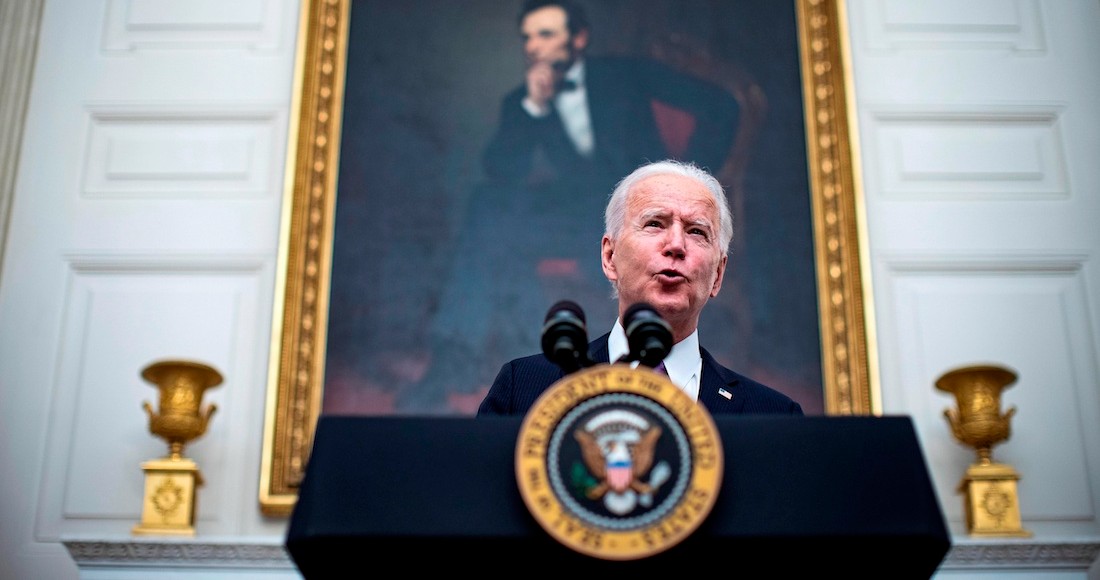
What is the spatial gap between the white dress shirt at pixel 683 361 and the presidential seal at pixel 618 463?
720 mm

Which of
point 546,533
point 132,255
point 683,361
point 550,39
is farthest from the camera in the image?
point 550,39

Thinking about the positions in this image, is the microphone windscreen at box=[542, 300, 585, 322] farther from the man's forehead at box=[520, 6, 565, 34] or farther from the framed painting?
the man's forehead at box=[520, 6, 565, 34]

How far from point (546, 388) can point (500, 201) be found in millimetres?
3043

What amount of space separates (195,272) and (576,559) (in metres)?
3.88

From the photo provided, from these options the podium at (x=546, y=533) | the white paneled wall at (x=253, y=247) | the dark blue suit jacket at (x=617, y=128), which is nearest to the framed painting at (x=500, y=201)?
the dark blue suit jacket at (x=617, y=128)

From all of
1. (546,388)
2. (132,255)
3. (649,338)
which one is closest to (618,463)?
(649,338)

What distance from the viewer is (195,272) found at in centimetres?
467

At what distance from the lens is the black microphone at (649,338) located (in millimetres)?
1295


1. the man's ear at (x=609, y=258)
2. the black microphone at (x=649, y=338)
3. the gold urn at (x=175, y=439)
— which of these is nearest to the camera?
the black microphone at (x=649, y=338)

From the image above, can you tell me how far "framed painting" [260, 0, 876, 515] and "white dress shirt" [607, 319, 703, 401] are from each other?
2481mm

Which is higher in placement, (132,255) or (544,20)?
(544,20)

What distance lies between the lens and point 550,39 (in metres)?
5.11

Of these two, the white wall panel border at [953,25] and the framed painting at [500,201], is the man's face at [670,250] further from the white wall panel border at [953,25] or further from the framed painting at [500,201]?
the white wall panel border at [953,25]

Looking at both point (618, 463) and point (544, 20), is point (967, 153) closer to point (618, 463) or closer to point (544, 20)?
point (544, 20)
